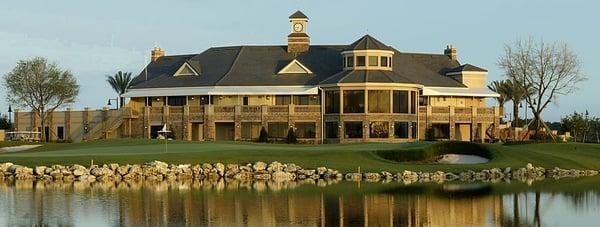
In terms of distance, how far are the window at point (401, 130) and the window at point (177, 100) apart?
59.7 feet

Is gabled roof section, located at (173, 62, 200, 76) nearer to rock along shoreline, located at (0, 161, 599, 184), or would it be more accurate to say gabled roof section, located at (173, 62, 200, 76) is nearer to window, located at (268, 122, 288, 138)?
window, located at (268, 122, 288, 138)

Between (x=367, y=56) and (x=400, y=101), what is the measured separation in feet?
16.9

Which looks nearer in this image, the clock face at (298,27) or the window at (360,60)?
the window at (360,60)

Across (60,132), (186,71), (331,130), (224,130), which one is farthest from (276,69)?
(60,132)

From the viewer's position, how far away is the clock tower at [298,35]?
9250 cm

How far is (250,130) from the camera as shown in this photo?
85.4 meters

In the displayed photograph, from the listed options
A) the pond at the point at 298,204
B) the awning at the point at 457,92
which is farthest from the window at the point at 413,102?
the pond at the point at 298,204

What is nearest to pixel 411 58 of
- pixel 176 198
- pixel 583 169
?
pixel 583 169

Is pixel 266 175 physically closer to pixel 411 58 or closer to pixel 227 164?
pixel 227 164

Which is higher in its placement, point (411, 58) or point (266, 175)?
point (411, 58)

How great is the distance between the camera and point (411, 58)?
9506 centimetres

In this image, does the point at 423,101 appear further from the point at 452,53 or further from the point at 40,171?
the point at 40,171

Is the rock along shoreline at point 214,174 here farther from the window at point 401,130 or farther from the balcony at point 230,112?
the balcony at point 230,112

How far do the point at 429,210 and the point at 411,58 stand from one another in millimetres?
62906
